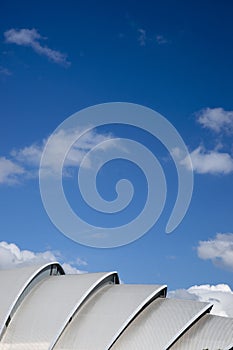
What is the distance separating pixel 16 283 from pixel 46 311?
3292 mm

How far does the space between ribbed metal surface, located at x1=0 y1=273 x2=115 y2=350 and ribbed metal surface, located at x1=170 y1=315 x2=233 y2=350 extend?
7447mm

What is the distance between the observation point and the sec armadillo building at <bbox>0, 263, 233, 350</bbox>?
4022 centimetres

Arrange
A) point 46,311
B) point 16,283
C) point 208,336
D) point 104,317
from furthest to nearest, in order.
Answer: point 16,283 → point 46,311 → point 104,317 → point 208,336

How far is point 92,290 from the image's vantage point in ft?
145

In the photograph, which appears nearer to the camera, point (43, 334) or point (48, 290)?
point (43, 334)

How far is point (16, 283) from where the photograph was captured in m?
44.9

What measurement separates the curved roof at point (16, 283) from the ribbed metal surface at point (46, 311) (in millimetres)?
514

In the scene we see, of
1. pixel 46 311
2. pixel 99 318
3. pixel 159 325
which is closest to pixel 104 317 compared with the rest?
pixel 99 318

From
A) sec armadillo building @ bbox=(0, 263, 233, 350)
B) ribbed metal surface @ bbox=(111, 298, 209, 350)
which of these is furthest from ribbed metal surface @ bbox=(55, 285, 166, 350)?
ribbed metal surface @ bbox=(111, 298, 209, 350)

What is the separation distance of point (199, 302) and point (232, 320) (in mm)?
2472

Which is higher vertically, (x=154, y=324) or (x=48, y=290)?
(x=48, y=290)

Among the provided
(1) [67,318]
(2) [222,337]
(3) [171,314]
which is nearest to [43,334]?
(1) [67,318]

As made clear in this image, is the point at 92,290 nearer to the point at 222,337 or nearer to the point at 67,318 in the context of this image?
the point at 67,318

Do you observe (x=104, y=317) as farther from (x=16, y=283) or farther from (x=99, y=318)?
(x=16, y=283)
